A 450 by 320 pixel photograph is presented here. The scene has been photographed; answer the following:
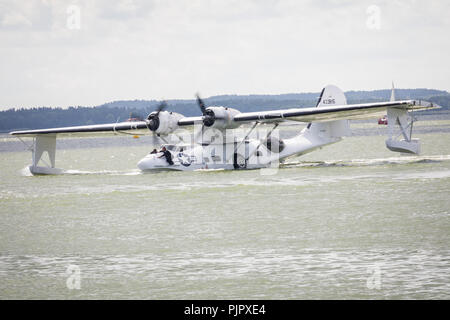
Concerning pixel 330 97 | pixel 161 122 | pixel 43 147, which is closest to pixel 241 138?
pixel 161 122

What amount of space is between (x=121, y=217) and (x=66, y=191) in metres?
10.0

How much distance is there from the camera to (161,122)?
40.7 meters

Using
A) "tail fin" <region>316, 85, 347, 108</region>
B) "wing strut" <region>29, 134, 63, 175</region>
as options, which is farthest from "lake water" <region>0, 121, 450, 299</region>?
"wing strut" <region>29, 134, 63, 175</region>

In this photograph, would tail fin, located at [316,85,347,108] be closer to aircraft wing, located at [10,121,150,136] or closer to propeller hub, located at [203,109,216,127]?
propeller hub, located at [203,109,216,127]

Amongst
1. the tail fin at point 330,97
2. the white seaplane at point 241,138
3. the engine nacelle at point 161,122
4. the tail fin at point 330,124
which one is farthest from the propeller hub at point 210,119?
the tail fin at point 330,97

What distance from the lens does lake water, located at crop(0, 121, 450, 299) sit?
14.5 m

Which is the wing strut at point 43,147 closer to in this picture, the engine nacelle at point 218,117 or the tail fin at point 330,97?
the engine nacelle at point 218,117

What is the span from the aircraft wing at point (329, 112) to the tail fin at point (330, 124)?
326 centimetres

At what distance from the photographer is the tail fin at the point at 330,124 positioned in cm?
4469

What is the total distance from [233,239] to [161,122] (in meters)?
21.7

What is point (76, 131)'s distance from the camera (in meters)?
46.3

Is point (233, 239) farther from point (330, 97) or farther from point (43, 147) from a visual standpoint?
point (43, 147)
